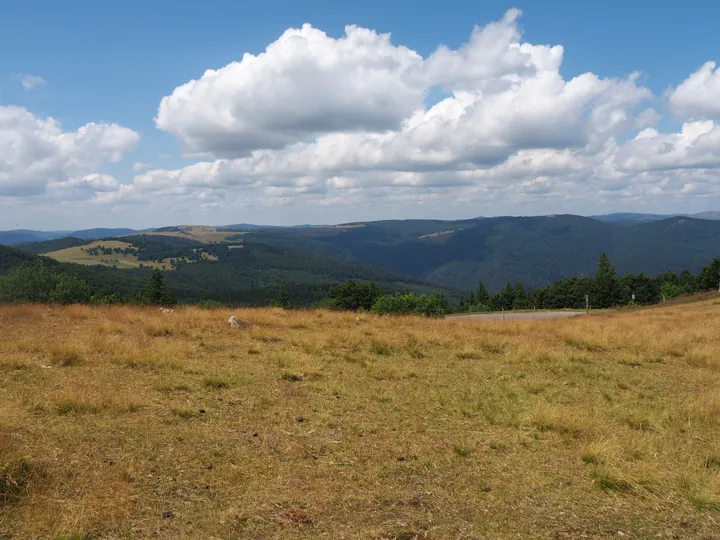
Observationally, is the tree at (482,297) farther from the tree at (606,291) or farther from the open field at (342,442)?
the open field at (342,442)

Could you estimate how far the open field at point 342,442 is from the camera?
4.78m

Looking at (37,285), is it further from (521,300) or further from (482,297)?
(482,297)

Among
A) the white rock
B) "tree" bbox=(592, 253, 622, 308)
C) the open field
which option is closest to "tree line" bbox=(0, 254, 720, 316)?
"tree" bbox=(592, 253, 622, 308)

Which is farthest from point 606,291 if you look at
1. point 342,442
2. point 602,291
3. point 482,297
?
point 342,442

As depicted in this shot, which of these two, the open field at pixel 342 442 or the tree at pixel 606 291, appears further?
the tree at pixel 606 291

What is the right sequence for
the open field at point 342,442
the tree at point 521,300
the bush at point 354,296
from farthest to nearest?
the tree at point 521,300 → the bush at point 354,296 → the open field at point 342,442

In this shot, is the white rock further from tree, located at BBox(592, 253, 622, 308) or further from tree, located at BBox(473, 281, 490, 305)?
tree, located at BBox(473, 281, 490, 305)

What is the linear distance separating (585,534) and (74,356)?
10.7m

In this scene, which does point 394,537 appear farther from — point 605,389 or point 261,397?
point 605,389

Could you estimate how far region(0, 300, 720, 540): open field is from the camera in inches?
188

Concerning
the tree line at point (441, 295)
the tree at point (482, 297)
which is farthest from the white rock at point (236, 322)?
the tree at point (482, 297)

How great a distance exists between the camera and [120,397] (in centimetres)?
779

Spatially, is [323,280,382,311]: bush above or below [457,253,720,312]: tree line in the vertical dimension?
above

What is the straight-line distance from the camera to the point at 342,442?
22.6 feet
